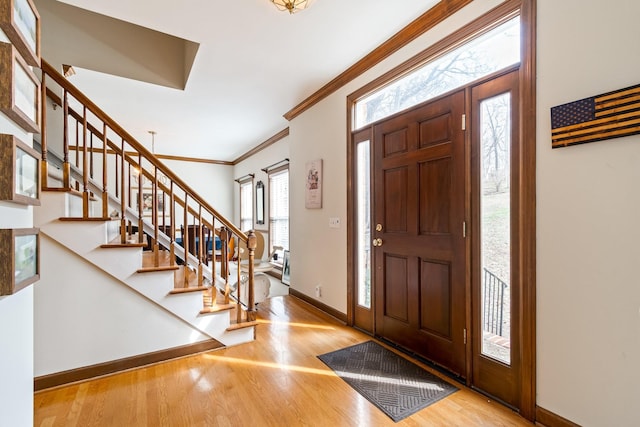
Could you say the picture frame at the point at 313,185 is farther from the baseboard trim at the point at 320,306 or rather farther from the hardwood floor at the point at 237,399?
the hardwood floor at the point at 237,399

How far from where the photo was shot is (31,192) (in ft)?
3.32

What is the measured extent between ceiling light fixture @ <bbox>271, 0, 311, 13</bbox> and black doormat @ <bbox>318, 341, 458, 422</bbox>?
8.72 feet

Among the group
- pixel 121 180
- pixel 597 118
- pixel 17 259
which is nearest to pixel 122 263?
pixel 121 180

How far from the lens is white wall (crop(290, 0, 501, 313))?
3188mm

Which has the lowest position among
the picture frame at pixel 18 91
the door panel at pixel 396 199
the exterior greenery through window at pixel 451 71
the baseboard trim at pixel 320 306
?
the baseboard trim at pixel 320 306

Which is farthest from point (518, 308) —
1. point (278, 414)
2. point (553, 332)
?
point (278, 414)

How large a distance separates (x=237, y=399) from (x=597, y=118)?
2538 millimetres

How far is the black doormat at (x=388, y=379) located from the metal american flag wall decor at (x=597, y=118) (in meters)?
1.68

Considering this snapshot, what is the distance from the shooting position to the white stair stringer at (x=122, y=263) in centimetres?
199

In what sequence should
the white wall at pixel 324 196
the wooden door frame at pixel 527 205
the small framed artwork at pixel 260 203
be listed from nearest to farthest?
the wooden door frame at pixel 527 205
the white wall at pixel 324 196
the small framed artwork at pixel 260 203

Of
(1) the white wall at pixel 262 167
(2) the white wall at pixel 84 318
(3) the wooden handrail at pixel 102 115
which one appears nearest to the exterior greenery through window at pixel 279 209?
(1) the white wall at pixel 262 167

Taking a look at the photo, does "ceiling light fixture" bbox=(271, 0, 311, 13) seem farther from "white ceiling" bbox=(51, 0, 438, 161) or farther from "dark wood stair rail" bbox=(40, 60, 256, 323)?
"dark wood stair rail" bbox=(40, 60, 256, 323)

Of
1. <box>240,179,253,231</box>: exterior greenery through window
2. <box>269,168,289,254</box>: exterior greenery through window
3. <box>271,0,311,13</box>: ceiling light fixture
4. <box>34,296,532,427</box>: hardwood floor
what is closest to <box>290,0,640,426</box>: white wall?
<box>34,296,532,427</box>: hardwood floor

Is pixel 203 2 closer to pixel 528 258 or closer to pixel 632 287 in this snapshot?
pixel 528 258
